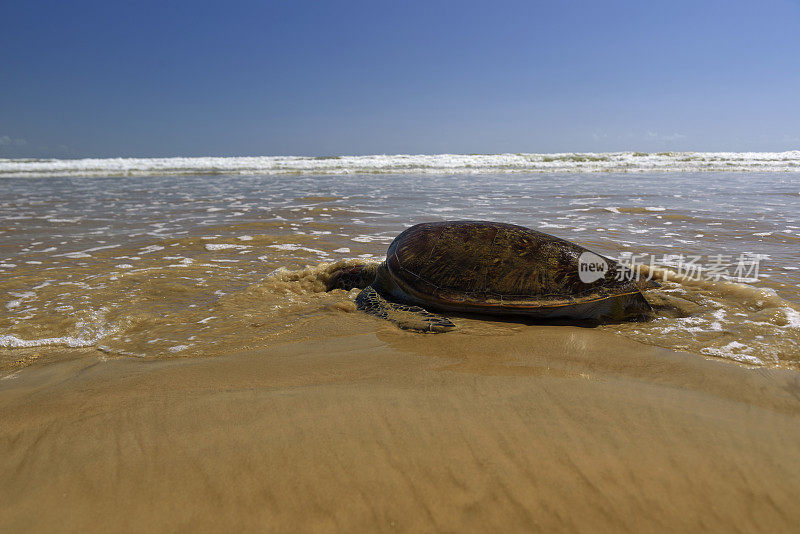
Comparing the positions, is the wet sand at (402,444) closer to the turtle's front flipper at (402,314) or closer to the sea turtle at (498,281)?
the turtle's front flipper at (402,314)

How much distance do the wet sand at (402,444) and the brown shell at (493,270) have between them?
2.44ft

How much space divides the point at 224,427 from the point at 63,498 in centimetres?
58

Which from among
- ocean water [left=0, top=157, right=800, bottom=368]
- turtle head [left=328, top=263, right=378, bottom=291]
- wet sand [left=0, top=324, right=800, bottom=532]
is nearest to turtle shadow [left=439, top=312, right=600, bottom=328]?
ocean water [left=0, top=157, right=800, bottom=368]

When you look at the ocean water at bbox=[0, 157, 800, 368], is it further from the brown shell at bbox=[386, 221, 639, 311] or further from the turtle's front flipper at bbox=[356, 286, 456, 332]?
the brown shell at bbox=[386, 221, 639, 311]

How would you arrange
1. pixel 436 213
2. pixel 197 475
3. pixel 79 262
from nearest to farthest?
pixel 197 475, pixel 79 262, pixel 436 213

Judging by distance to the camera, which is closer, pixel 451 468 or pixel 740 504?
pixel 740 504

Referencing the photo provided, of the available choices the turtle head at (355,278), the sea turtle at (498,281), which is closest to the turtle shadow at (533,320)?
the sea turtle at (498,281)

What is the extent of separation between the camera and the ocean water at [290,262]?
303 centimetres

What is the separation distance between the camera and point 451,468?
1586mm

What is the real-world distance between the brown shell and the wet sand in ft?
→ 2.44

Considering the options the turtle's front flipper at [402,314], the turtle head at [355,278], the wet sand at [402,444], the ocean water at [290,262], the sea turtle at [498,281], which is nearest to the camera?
the wet sand at [402,444]

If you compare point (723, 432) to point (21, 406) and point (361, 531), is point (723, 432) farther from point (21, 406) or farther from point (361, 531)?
point (21, 406)

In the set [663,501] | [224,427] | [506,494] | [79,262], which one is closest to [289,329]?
[224,427]

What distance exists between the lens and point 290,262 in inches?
207
